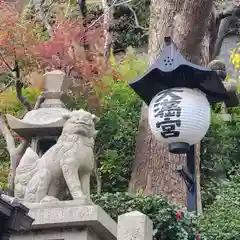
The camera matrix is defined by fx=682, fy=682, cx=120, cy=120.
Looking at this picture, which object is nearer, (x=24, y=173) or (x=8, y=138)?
(x=24, y=173)

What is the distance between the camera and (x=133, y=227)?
23.7ft

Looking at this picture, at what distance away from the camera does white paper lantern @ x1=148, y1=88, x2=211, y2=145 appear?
280 inches

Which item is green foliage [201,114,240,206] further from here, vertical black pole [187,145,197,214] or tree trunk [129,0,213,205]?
vertical black pole [187,145,197,214]

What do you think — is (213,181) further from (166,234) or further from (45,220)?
(45,220)

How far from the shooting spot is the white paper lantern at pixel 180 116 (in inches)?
280

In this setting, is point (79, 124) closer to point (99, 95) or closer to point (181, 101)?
point (181, 101)

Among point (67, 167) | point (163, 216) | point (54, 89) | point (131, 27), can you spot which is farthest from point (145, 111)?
point (131, 27)

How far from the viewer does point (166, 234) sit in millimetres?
8852

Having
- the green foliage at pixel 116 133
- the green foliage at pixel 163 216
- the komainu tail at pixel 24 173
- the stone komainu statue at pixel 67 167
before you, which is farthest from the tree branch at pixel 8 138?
the stone komainu statue at pixel 67 167

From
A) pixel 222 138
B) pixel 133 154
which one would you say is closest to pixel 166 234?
pixel 133 154

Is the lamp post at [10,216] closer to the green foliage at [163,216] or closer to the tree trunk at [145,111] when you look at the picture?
the green foliage at [163,216]

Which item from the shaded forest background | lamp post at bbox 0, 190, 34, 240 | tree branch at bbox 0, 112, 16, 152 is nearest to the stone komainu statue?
lamp post at bbox 0, 190, 34, 240

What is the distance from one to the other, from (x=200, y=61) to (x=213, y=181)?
2.44 metres

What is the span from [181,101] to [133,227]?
1.43 m
